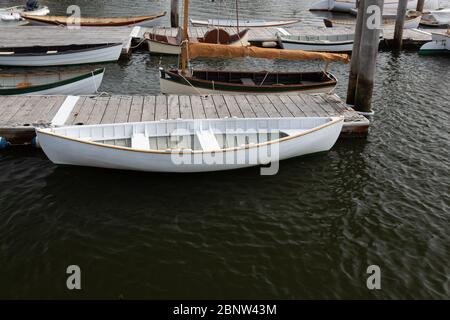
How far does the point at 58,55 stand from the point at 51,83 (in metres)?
7.55

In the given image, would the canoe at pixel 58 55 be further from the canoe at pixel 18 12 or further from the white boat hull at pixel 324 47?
the canoe at pixel 18 12

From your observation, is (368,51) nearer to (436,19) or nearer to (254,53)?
(254,53)

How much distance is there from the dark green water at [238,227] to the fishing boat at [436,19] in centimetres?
3404

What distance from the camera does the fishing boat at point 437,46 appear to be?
115 ft

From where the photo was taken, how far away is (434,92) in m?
26.8

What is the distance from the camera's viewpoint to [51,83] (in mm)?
22422

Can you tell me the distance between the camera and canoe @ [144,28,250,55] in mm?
32250

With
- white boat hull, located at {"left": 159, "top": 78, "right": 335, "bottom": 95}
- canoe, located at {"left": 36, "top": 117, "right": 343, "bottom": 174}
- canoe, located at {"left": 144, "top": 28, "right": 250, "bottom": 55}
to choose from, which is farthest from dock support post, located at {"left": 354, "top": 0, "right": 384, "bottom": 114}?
canoe, located at {"left": 144, "top": 28, "right": 250, "bottom": 55}

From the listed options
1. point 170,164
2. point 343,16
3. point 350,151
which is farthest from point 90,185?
point 343,16

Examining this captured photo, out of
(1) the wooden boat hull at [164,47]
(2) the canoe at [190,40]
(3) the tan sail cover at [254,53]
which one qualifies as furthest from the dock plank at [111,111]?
(1) the wooden boat hull at [164,47]

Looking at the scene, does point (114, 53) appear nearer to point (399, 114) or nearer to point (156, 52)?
point (156, 52)

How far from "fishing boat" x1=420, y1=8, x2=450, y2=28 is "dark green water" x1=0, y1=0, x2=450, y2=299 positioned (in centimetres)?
3404

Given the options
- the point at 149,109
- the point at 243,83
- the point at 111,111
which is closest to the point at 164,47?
the point at 243,83

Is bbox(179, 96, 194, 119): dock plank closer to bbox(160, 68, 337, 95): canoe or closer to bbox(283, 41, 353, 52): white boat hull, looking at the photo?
bbox(160, 68, 337, 95): canoe
